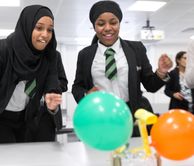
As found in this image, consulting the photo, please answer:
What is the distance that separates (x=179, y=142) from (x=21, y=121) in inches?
42.3

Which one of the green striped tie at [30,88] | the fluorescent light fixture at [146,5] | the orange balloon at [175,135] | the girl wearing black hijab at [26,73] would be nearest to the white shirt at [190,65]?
the girl wearing black hijab at [26,73]

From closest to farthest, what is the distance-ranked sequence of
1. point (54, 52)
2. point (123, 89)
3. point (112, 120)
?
point (112, 120) < point (123, 89) < point (54, 52)

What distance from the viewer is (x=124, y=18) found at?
6.61 meters

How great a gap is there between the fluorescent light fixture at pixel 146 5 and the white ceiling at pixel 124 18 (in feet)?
0.41

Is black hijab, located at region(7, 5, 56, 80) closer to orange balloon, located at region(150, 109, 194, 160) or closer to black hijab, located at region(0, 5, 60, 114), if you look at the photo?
black hijab, located at region(0, 5, 60, 114)

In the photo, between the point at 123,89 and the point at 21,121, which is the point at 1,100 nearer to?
the point at 21,121

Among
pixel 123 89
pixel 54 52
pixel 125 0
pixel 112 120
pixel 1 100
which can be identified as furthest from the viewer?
pixel 125 0

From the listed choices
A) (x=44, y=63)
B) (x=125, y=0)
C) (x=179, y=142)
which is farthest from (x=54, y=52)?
A: (x=125, y=0)

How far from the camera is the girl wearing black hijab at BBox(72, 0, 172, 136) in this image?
5.09ft

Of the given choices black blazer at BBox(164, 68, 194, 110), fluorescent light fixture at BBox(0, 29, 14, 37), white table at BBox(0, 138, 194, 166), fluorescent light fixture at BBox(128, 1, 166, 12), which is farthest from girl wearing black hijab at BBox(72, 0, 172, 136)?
fluorescent light fixture at BBox(0, 29, 14, 37)

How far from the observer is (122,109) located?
55cm

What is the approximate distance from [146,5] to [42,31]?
14.4ft

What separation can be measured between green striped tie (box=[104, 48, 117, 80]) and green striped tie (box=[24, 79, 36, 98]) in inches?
14.8

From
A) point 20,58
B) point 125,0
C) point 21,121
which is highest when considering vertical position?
point 125,0
